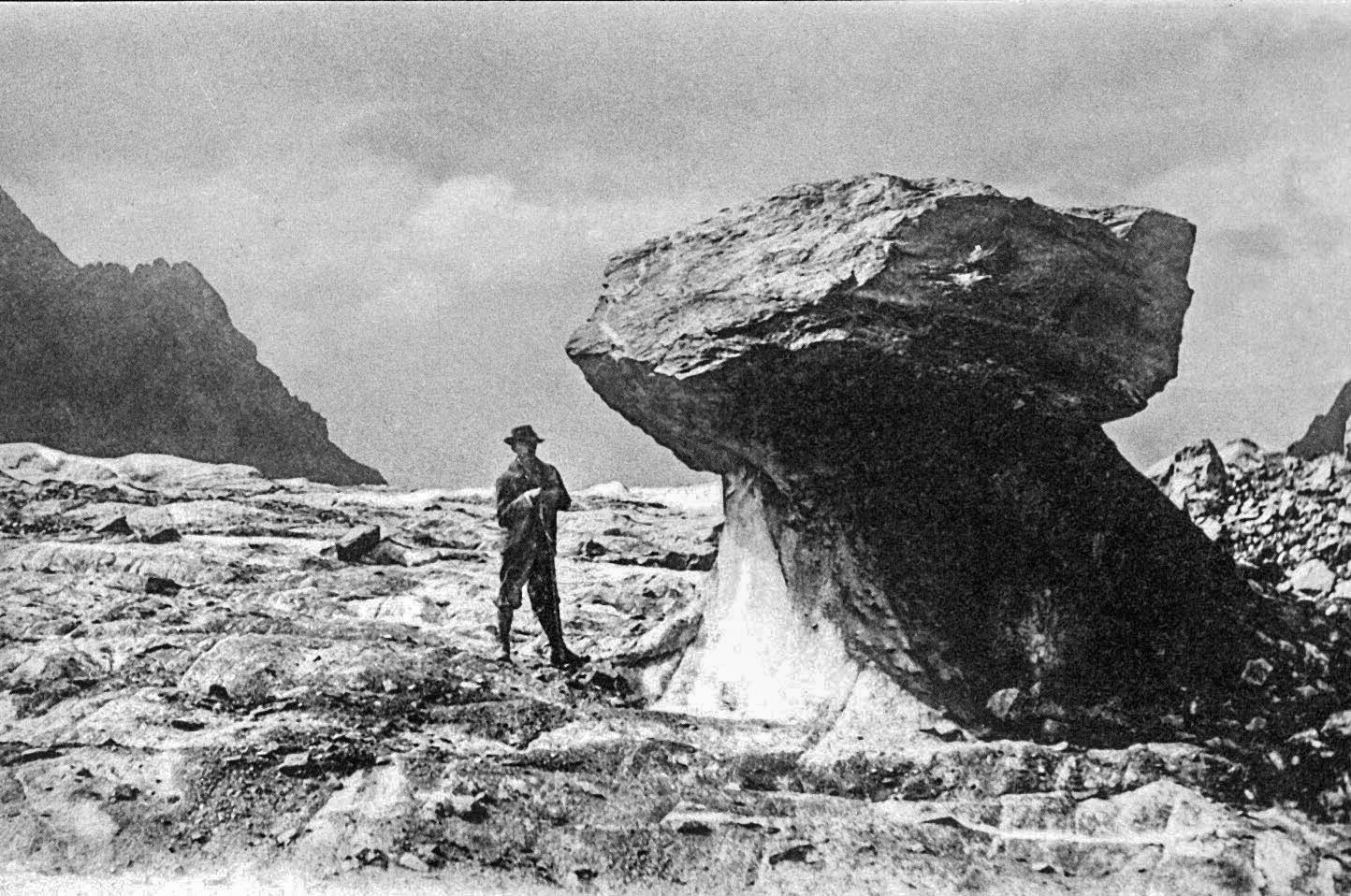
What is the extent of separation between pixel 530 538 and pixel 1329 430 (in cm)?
870

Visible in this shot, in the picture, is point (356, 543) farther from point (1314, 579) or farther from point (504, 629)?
point (1314, 579)

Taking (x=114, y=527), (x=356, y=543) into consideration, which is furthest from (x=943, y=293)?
(x=114, y=527)

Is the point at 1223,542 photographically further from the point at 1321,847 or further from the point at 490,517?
the point at 490,517

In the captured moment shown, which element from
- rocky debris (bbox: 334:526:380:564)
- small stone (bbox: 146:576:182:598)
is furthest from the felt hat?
rocky debris (bbox: 334:526:380:564)

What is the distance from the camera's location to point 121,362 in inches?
546

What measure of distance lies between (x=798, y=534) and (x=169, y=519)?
20.1 ft

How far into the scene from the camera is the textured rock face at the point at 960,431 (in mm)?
7406

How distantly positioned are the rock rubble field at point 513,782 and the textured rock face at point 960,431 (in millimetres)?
494

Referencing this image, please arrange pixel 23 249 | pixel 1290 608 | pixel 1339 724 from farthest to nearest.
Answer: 1. pixel 23 249
2. pixel 1290 608
3. pixel 1339 724

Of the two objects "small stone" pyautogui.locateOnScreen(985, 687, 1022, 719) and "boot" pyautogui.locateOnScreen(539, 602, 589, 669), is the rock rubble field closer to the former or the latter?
"boot" pyautogui.locateOnScreen(539, 602, 589, 669)

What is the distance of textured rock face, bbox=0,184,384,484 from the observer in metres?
12.0

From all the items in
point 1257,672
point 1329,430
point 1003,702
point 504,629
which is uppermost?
point 1329,430

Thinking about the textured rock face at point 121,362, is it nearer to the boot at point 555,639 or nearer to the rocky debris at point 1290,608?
the boot at point 555,639

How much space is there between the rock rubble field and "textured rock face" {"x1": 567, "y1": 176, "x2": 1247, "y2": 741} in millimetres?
494
